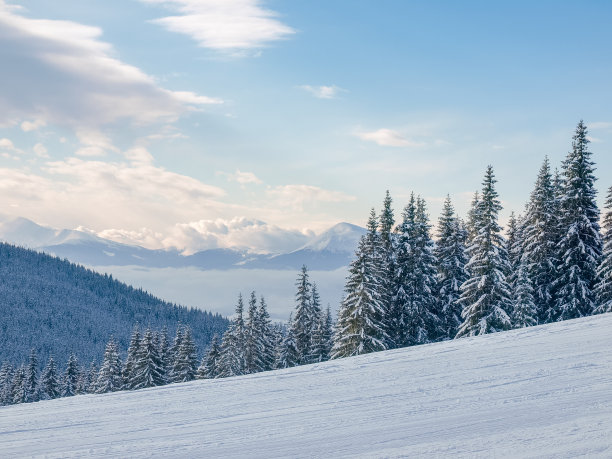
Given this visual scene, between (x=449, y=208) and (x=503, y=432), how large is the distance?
28.7 metres

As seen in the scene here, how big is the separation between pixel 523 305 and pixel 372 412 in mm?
24486

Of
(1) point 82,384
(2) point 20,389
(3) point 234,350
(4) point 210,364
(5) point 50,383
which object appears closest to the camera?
(3) point 234,350

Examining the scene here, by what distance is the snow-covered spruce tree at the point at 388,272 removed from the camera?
3312cm

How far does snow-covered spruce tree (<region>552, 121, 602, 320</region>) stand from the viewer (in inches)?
1238

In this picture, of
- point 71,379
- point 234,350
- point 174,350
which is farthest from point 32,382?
point 234,350

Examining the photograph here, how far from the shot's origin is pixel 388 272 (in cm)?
3412

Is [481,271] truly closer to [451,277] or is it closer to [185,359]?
[451,277]

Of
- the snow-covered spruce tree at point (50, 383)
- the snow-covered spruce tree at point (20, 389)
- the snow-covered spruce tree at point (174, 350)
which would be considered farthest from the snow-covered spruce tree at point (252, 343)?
the snow-covered spruce tree at point (20, 389)

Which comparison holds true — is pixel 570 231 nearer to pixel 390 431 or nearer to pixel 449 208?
pixel 449 208

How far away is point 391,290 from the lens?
3403 centimetres

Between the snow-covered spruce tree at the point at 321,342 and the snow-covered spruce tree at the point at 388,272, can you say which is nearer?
the snow-covered spruce tree at the point at 388,272

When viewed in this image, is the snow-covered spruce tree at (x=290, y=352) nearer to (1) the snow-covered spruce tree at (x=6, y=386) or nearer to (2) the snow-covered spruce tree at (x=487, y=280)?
(2) the snow-covered spruce tree at (x=487, y=280)

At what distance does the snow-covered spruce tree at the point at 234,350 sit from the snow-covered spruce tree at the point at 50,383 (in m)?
30.6

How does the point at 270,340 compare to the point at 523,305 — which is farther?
the point at 270,340
